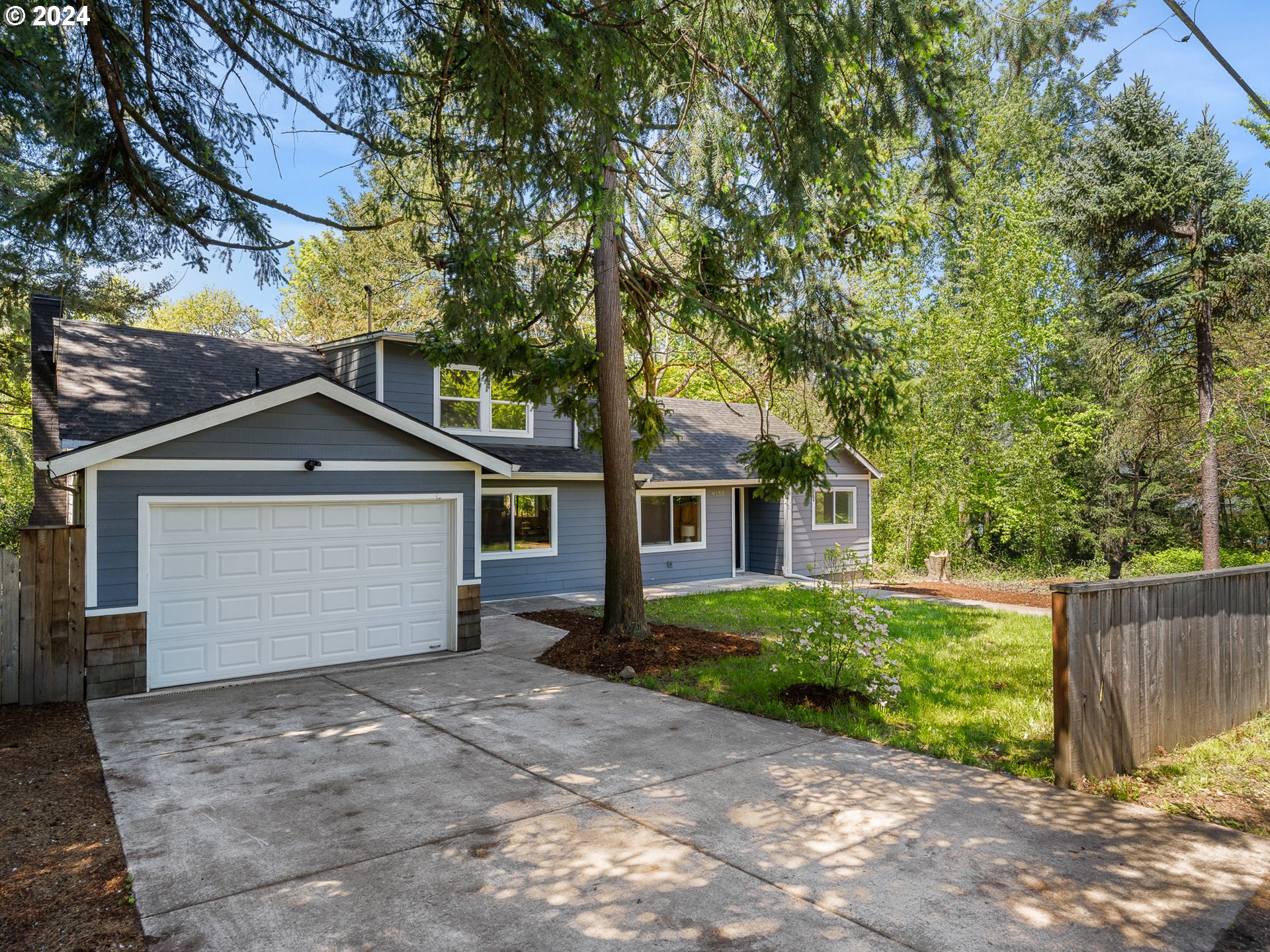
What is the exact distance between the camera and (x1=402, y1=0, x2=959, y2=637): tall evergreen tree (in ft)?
17.1

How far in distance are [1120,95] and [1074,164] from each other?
53.6 inches

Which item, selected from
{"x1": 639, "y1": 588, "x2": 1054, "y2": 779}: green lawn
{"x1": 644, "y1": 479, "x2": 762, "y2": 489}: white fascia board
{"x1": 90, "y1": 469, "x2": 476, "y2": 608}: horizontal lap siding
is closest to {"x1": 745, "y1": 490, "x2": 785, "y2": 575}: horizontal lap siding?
{"x1": 644, "y1": 479, "x2": 762, "y2": 489}: white fascia board

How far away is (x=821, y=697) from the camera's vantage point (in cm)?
701

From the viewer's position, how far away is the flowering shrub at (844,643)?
666 cm

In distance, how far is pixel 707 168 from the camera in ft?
29.2

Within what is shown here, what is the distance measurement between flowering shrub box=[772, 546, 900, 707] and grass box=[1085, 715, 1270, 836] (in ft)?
6.35

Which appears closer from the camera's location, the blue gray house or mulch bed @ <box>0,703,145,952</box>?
mulch bed @ <box>0,703,145,952</box>

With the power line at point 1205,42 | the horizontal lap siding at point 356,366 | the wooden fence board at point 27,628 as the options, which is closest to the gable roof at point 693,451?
the horizontal lap siding at point 356,366

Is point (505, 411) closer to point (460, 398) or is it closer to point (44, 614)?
point (460, 398)

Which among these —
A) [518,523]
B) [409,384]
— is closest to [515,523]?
[518,523]

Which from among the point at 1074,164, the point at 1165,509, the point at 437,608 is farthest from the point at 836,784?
the point at 1165,509

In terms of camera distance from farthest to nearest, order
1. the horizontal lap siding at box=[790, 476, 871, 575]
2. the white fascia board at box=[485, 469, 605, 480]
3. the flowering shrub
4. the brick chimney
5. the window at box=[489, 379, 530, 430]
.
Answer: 1. the horizontal lap siding at box=[790, 476, 871, 575]
2. the window at box=[489, 379, 530, 430]
3. the white fascia board at box=[485, 469, 605, 480]
4. the brick chimney
5. the flowering shrub

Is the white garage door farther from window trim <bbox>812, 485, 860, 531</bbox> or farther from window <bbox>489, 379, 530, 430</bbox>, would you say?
window trim <bbox>812, 485, 860, 531</bbox>

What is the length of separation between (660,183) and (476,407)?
5791mm
